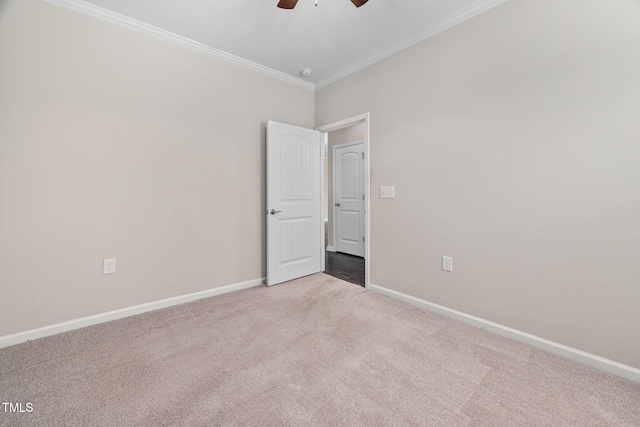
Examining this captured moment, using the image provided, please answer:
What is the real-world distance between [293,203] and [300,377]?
6.93 ft

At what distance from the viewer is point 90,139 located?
2.17 m

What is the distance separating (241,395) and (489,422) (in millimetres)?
1258

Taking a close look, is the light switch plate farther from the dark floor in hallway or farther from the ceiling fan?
the ceiling fan

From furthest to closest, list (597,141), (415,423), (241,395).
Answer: (597,141) → (241,395) → (415,423)

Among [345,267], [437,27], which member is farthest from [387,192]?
[345,267]

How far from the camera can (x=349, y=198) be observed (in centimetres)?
491

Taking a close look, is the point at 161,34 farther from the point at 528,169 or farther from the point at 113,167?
the point at 528,169

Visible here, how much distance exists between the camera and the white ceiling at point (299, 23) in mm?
2117

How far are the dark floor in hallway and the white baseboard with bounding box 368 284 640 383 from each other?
0.96 meters

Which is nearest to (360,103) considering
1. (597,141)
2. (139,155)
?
(597,141)

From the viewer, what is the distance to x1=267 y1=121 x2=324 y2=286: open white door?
3.13m

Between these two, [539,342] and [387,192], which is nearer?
[539,342]

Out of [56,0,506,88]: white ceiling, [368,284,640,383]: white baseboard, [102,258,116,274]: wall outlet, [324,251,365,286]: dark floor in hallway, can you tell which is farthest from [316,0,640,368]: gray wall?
[102,258,116,274]: wall outlet

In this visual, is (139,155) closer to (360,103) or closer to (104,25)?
(104,25)
